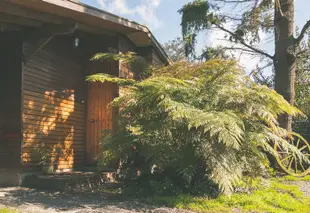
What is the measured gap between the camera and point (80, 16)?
21.1 feet

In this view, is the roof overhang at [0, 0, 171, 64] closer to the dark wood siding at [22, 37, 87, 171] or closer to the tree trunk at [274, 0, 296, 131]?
the dark wood siding at [22, 37, 87, 171]

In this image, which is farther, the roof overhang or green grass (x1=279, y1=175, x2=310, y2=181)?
green grass (x1=279, y1=175, x2=310, y2=181)

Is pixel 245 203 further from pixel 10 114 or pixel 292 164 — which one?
pixel 10 114

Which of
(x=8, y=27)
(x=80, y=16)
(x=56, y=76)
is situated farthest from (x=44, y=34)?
(x=56, y=76)

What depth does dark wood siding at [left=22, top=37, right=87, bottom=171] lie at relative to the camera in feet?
21.5

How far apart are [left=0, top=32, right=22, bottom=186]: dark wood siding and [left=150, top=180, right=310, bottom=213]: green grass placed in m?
2.82

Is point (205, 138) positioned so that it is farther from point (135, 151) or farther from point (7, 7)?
point (7, 7)

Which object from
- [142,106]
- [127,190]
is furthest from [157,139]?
[127,190]

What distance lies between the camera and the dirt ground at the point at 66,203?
15.0 ft

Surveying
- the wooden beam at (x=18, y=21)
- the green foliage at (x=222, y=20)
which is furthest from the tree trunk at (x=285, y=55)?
the wooden beam at (x=18, y=21)

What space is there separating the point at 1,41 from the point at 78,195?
339cm

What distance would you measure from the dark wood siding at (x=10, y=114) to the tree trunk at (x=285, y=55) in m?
6.44

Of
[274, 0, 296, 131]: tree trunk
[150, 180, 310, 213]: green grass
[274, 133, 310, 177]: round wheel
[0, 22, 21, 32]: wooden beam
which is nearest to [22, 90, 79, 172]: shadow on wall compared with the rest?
[0, 22, 21, 32]: wooden beam

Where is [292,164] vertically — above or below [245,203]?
above
